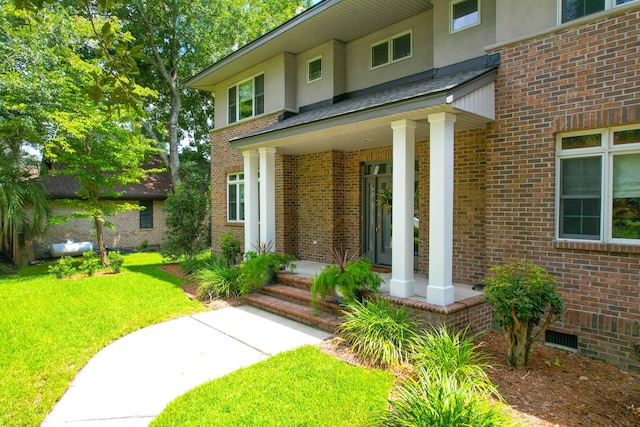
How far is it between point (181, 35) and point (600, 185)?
19.7m

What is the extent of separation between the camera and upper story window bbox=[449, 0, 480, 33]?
6.61 meters

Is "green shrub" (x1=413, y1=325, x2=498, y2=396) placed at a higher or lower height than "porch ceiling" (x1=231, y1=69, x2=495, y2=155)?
lower

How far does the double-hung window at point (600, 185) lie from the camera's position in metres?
4.91

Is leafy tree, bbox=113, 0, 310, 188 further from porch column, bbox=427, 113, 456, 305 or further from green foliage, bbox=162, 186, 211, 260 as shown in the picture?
porch column, bbox=427, 113, 456, 305

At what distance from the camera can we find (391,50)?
27.2ft

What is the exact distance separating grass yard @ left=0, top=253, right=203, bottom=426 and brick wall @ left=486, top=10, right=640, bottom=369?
19.7ft

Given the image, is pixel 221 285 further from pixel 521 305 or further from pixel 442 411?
pixel 442 411

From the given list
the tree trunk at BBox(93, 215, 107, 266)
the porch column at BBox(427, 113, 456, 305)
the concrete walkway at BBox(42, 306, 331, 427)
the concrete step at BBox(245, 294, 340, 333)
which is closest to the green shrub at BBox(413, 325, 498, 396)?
the porch column at BBox(427, 113, 456, 305)

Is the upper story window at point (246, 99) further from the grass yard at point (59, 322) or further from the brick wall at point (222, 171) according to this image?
the grass yard at point (59, 322)

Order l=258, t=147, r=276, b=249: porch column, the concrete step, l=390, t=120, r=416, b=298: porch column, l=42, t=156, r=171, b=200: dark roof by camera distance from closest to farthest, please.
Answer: l=390, t=120, r=416, b=298: porch column, the concrete step, l=258, t=147, r=276, b=249: porch column, l=42, t=156, r=171, b=200: dark roof

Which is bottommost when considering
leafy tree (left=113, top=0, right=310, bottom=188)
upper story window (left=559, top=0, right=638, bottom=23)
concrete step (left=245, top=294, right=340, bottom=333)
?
concrete step (left=245, top=294, right=340, bottom=333)

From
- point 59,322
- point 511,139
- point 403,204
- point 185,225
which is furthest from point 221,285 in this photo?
point 511,139

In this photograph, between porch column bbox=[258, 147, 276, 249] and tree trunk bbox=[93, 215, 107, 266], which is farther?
tree trunk bbox=[93, 215, 107, 266]

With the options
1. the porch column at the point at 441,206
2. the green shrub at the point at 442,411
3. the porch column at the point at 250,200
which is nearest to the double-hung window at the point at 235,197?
the porch column at the point at 250,200
